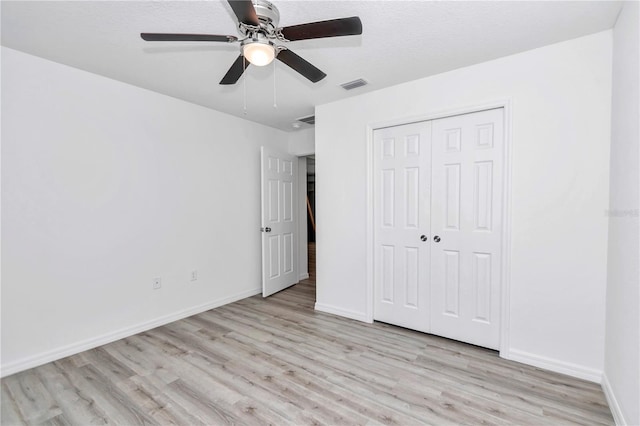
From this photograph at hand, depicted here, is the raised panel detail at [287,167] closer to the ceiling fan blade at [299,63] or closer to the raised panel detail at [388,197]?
the raised panel detail at [388,197]

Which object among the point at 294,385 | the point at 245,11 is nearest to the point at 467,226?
the point at 294,385

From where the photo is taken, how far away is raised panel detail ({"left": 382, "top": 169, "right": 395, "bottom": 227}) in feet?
9.92

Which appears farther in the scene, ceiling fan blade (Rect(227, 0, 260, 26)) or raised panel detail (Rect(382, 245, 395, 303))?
raised panel detail (Rect(382, 245, 395, 303))

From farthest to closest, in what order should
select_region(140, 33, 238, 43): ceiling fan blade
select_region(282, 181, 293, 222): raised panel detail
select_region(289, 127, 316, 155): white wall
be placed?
select_region(289, 127, 316, 155): white wall
select_region(282, 181, 293, 222): raised panel detail
select_region(140, 33, 238, 43): ceiling fan blade

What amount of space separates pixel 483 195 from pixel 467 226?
30cm

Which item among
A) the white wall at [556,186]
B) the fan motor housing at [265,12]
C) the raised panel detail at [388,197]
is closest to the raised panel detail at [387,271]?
the raised panel detail at [388,197]

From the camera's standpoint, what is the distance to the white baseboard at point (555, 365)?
2.09 m

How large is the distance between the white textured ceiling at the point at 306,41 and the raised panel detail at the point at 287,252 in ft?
7.37

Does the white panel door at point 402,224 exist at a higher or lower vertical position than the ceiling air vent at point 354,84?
lower

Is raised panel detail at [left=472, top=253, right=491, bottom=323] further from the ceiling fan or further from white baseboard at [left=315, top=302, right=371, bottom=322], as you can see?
the ceiling fan

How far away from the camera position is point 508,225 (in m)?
2.38

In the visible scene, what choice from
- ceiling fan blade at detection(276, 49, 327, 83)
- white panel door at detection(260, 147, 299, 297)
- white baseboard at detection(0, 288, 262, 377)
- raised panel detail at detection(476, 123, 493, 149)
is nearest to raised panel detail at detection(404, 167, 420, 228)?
raised panel detail at detection(476, 123, 493, 149)

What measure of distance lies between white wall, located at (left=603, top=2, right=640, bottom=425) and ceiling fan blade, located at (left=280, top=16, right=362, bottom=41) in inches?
59.2

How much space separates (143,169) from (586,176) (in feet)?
12.7
